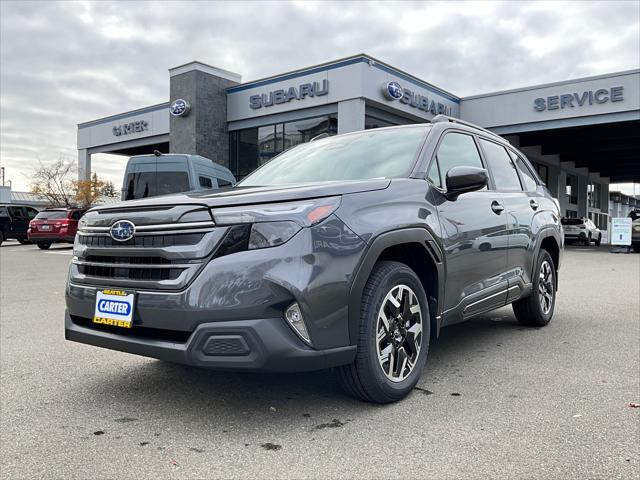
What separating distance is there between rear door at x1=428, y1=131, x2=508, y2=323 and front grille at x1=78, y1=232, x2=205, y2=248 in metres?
1.67

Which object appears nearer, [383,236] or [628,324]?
[383,236]

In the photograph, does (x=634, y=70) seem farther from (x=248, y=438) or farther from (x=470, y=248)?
(x=248, y=438)

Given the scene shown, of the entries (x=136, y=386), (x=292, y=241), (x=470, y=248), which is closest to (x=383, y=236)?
(x=292, y=241)

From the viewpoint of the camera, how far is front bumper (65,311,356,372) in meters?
2.64

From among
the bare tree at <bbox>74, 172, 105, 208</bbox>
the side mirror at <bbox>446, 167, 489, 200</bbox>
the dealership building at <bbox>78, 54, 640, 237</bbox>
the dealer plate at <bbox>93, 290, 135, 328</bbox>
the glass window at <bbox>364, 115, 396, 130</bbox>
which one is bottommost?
the dealer plate at <bbox>93, 290, 135, 328</bbox>

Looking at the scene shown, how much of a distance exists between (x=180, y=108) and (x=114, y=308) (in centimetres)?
2313

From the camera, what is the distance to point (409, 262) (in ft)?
11.8

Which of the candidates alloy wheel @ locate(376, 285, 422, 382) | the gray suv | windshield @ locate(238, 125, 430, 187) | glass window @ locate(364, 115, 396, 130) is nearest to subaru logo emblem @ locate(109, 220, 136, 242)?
the gray suv

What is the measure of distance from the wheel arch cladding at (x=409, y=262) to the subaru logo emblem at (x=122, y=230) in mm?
1213

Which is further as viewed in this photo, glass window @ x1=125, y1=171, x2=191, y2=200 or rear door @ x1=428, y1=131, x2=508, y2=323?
glass window @ x1=125, y1=171, x2=191, y2=200

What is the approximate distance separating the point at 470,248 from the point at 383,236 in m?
1.13

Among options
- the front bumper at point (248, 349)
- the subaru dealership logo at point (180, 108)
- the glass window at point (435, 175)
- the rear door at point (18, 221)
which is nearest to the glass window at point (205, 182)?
the glass window at point (435, 175)

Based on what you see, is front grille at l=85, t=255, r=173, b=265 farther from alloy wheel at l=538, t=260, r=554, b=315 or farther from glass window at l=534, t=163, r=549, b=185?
glass window at l=534, t=163, r=549, b=185

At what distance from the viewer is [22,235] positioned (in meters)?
22.6
